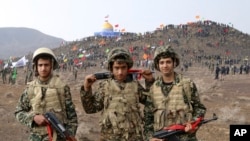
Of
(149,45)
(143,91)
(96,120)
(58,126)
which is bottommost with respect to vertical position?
(96,120)

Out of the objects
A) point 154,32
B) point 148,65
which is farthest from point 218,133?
A: point 154,32

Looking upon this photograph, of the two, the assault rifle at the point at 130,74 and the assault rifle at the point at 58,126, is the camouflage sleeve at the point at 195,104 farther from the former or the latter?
the assault rifle at the point at 58,126

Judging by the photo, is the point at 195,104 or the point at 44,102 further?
the point at 195,104

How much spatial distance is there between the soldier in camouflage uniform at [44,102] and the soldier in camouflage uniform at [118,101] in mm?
210

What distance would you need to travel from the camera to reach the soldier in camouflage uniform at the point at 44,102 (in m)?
3.80

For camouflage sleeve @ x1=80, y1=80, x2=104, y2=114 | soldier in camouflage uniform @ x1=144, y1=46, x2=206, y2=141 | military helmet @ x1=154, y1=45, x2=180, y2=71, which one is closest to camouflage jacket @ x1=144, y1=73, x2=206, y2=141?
soldier in camouflage uniform @ x1=144, y1=46, x2=206, y2=141

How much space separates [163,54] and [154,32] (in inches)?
2615

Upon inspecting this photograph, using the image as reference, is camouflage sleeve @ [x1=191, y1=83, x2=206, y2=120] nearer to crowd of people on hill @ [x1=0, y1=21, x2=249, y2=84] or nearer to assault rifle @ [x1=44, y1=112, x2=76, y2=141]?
assault rifle @ [x1=44, y1=112, x2=76, y2=141]

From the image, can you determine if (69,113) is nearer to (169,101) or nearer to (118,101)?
(118,101)

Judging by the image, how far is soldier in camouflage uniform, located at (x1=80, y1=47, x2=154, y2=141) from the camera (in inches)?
153

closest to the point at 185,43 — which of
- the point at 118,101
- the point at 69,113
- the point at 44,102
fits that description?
the point at 118,101

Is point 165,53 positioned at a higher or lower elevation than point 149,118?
higher

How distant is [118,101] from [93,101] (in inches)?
10.8

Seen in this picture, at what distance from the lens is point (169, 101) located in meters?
3.90
